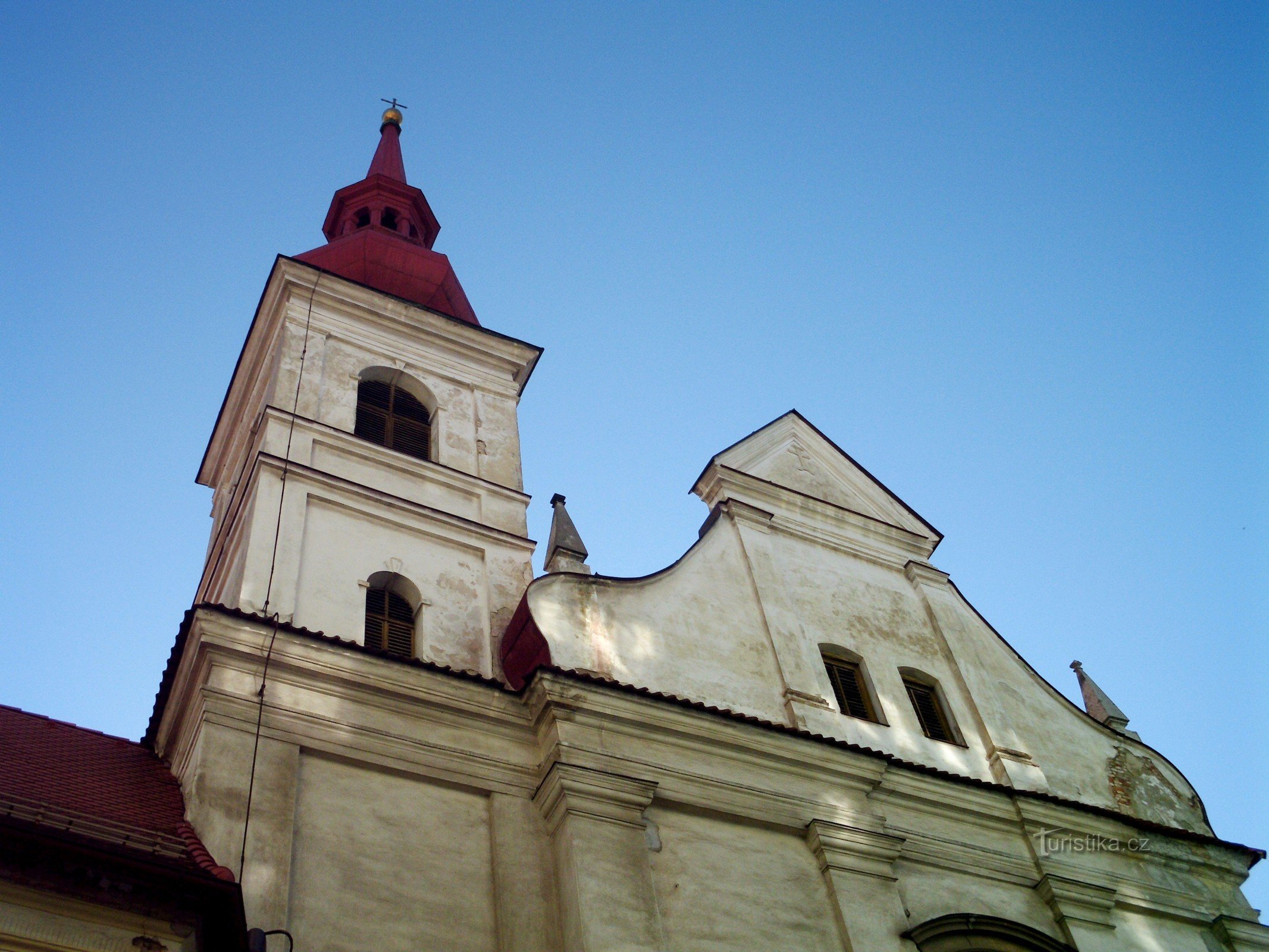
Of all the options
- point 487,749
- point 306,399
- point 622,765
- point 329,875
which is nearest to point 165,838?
point 329,875

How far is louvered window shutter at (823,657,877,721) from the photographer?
46.6ft

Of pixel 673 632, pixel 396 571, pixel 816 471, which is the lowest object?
pixel 673 632

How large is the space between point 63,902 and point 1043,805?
9784 mm

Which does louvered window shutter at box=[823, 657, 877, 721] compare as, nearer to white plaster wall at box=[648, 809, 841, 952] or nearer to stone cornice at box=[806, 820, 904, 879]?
stone cornice at box=[806, 820, 904, 879]

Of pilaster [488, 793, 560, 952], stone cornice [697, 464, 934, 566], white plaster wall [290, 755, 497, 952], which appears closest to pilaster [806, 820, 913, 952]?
pilaster [488, 793, 560, 952]

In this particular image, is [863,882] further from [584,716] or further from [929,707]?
[929,707]

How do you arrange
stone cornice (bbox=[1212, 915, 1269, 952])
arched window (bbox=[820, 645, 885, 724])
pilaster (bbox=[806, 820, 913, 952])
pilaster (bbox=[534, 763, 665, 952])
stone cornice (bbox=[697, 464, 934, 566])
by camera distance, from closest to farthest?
pilaster (bbox=[534, 763, 665, 952]) < pilaster (bbox=[806, 820, 913, 952]) < stone cornice (bbox=[1212, 915, 1269, 952]) < arched window (bbox=[820, 645, 885, 724]) < stone cornice (bbox=[697, 464, 934, 566])

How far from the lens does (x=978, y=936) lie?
12.0 meters

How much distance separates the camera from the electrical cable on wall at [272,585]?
971cm

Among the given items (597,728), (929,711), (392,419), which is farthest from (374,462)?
(929,711)

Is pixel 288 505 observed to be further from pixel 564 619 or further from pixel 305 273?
pixel 305 273

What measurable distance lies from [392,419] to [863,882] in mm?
7853

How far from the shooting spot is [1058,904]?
12.9 m

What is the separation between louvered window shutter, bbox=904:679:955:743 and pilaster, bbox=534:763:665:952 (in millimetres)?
4533
